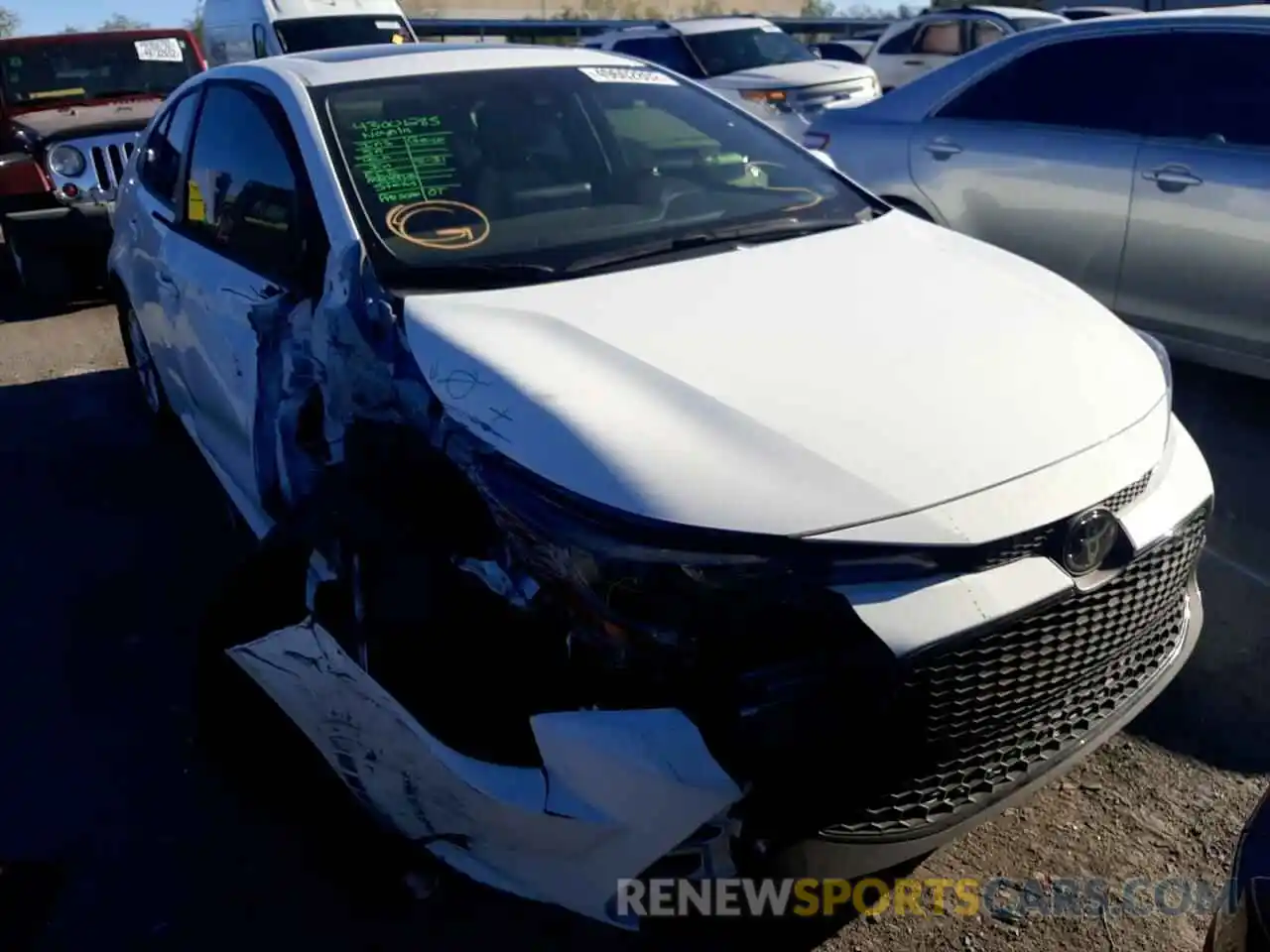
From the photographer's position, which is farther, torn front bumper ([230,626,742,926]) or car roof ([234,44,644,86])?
car roof ([234,44,644,86])

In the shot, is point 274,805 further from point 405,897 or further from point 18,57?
point 18,57

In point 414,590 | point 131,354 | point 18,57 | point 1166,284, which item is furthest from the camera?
point 18,57

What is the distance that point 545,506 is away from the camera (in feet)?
6.88

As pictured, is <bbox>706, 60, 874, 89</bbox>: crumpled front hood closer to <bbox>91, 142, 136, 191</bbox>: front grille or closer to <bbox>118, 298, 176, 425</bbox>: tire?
<bbox>91, 142, 136, 191</bbox>: front grille

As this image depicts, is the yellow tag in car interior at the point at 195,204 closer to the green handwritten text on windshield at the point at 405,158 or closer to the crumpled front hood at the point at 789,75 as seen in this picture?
the green handwritten text on windshield at the point at 405,158

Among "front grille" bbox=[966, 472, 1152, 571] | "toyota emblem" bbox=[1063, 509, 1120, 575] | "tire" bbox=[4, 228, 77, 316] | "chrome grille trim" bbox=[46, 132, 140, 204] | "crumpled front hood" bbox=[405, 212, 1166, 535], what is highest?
"crumpled front hood" bbox=[405, 212, 1166, 535]

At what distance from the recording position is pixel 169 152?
4.44 m

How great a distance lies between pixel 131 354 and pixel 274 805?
3.42 m

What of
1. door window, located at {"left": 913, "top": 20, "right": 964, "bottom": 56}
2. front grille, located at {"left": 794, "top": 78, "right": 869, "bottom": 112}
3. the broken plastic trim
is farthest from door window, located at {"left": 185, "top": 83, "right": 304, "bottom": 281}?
door window, located at {"left": 913, "top": 20, "right": 964, "bottom": 56}

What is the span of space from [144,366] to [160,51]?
17.1 ft

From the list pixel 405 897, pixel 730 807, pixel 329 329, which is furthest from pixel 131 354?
pixel 730 807

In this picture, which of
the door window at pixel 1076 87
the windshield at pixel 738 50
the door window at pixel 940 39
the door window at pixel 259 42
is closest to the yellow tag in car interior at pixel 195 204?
the door window at pixel 1076 87

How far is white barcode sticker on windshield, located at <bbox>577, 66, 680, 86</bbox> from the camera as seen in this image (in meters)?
→ 3.78

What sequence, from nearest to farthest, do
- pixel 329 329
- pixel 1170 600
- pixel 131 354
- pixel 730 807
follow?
pixel 730 807 < pixel 1170 600 < pixel 329 329 < pixel 131 354
